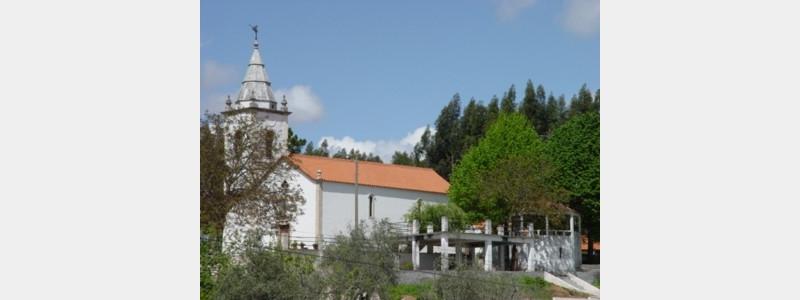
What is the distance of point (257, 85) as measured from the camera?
1631 centimetres

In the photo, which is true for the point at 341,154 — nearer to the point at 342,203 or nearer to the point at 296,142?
the point at 296,142

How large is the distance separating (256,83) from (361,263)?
26.0 feet

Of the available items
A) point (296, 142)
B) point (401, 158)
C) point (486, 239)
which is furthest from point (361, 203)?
point (486, 239)

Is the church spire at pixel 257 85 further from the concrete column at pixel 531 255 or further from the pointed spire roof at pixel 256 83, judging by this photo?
the concrete column at pixel 531 255

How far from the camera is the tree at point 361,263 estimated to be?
7996 mm

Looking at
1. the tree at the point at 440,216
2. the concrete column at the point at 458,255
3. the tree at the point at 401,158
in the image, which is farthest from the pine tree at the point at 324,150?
the concrete column at the point at 458,255

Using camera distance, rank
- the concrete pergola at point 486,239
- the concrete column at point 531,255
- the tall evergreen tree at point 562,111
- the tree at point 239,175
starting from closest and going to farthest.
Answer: the tree at point 239,175
the concrete column at point 531,255
the concrete pergola at point 486,239
the tall evergreen tree at point 562,111

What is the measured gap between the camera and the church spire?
15164 millimetres

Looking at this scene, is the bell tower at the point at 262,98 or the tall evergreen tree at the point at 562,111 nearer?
the bell tower at the point at 262,98
